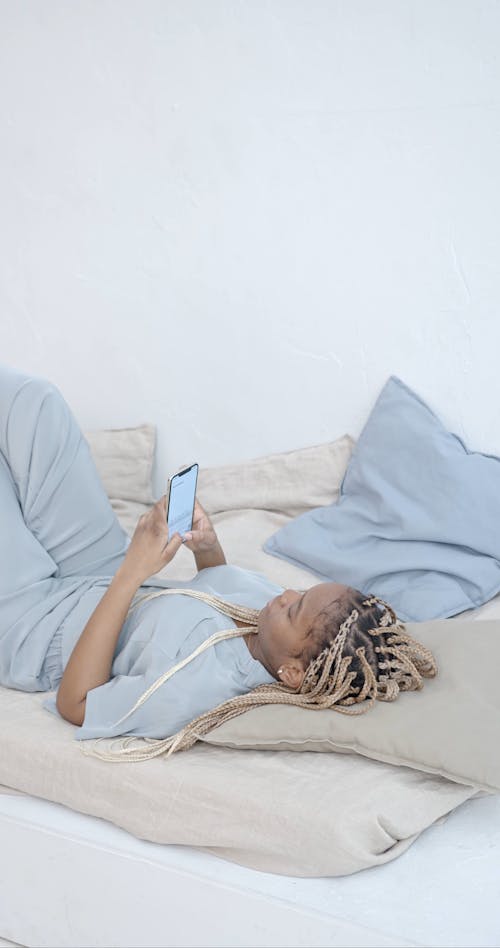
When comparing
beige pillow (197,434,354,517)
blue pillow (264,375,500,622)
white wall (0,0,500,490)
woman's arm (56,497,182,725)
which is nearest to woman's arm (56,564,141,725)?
woman's arm (56,497,182,725)

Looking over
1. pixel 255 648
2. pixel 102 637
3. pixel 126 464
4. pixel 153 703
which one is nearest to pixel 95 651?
pixel 102 637

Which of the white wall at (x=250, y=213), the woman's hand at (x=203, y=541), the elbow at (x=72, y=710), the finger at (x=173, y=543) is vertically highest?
the white wall at (x=250, y=213)

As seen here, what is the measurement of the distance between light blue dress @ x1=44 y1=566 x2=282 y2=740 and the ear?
0.15ft

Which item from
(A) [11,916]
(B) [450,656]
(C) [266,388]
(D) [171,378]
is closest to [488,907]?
(B) [450,656]

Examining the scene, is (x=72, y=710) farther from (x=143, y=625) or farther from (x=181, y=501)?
(x=181, y=501)

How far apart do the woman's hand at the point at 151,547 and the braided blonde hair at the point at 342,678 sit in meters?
0.16

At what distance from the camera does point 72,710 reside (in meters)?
1.71

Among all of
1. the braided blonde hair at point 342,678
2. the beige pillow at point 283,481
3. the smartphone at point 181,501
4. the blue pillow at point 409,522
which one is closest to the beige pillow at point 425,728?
the braided blonde hair at point 342,678

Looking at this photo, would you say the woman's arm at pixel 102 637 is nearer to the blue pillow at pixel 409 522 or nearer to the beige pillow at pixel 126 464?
the blue pillow at pixel 409 522

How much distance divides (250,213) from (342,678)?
137 centimetres

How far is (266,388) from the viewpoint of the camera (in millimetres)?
2643

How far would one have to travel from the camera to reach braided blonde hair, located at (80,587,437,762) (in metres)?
1.58

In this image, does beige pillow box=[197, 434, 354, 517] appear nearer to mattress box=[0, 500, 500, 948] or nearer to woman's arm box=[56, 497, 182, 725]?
woman's arm box=[56, 497, 182, 725]

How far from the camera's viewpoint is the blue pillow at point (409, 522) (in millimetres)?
2178
